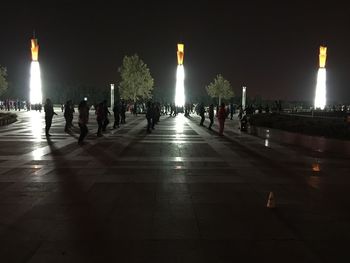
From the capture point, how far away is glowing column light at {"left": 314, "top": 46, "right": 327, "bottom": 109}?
76.0m

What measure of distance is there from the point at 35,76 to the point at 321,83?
43056mm

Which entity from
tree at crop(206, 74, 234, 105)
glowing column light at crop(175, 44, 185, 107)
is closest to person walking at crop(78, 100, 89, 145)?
glowing column light at crop(175, 44, 185, 107)

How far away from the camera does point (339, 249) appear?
223 inches

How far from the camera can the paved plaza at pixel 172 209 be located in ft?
18.1

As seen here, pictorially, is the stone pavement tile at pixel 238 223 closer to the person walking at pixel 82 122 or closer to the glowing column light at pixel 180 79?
the person walking at pixel 82 122

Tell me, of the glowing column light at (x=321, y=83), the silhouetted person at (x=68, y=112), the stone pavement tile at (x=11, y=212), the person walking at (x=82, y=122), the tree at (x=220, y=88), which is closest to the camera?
the stone pavement tile at (x=11, y=212)

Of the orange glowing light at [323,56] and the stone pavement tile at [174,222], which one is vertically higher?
the orange glowing light at [323,56]

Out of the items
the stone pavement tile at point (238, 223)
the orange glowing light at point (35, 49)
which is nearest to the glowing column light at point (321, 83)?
the orange glowing light at point (35, 49)

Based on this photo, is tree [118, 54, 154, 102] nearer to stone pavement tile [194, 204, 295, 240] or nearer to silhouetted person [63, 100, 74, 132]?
silhouetted person [63, 100, 74, 132]

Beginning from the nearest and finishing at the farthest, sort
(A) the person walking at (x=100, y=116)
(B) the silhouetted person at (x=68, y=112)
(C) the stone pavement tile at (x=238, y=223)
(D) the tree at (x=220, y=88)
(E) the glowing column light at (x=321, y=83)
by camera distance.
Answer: (C) the stone pavement tile at (x=238, y=223), (A) the person walking at (x=100, y=116), (B) the silhouetted person at (x=68, y=112), (E) the glowing column light at (x=321, y=83), (D) the tree at (x=220, y=88)

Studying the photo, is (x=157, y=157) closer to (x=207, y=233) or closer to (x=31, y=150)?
(x=31, y=150)

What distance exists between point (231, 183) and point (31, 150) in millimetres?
8619

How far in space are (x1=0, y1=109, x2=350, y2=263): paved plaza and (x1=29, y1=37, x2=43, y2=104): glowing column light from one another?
198ft

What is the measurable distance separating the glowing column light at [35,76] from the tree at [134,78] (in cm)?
1786
